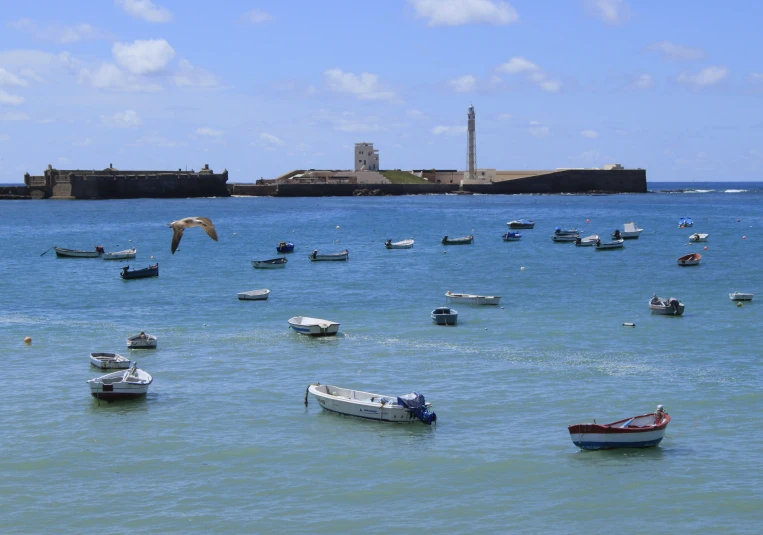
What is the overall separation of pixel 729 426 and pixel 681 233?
75606mm

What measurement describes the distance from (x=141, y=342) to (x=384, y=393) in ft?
37.1

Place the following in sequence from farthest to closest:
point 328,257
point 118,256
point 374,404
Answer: point 118,256 → point 328,257 → point 374,404

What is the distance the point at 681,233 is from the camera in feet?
325

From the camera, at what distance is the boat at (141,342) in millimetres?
36875

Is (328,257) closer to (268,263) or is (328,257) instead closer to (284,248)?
(268,263)

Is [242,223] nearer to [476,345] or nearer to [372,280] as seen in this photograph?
[372,280]

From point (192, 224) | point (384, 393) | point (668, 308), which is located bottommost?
point (384, 393)

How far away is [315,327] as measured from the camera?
39250 mm

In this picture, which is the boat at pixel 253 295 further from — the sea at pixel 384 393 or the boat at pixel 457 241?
the boat at pixel 457 241

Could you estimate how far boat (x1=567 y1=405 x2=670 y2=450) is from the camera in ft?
80.2

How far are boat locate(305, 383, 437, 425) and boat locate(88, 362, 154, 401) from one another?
5.09 m

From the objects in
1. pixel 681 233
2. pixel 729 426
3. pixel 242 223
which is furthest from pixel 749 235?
pixel 729 426

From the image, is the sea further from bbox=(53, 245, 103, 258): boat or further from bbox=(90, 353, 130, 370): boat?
bbox=(53, 245, 103, 258): boat

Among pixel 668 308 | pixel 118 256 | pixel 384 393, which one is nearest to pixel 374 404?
pixel 384 393
